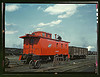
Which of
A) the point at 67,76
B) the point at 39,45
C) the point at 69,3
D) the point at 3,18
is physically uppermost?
the point at 69,3

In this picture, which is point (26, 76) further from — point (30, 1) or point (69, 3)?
point (69, 3)

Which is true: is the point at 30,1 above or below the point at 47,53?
above

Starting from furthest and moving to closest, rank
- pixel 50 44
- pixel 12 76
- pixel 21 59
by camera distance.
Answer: pixel 50 44 → pixel 21 59 → pixel 12 76

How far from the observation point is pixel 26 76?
367 centimetres

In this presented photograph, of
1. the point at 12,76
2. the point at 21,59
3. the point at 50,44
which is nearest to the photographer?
the point at 12,76

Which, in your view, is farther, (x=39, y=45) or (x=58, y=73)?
(x=39, y=45)

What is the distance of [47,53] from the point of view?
6.45 m

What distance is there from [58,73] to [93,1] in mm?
2293

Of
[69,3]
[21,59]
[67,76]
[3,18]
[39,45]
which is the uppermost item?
[69,3]

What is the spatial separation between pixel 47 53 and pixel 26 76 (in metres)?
2.86

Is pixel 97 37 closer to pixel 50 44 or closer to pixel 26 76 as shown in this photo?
pixel 26 76

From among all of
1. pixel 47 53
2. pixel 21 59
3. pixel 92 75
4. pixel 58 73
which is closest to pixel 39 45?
pixel 47 53

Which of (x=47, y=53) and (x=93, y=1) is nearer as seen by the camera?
(x=93, y=1)

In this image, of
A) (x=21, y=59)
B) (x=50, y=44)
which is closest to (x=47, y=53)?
(x=50, y=44)
